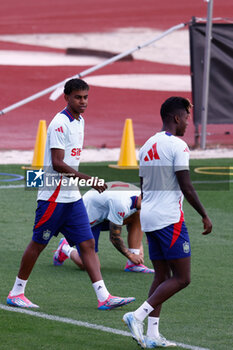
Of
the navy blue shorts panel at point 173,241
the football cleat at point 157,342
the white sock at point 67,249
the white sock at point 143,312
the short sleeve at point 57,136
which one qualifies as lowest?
the football cleat at point 157,342

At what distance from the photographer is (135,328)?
6.00 metres

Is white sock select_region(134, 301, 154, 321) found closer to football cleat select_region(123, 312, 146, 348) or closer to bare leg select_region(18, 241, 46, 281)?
football cleat select_region(123, 312, 146, 348)

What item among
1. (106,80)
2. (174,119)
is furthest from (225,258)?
(106,80)

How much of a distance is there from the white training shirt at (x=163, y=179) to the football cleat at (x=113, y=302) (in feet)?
3.61

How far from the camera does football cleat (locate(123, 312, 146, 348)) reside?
596cm

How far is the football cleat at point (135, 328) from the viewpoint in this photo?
5965 mm

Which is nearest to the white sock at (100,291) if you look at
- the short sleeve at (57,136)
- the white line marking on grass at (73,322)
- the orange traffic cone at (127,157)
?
the white line marking on grass at (73,322)

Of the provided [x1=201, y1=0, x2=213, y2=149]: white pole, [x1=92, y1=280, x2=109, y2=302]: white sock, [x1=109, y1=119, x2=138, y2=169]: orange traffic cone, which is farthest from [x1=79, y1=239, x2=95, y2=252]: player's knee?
[x1=201, y1=0, x2=213, y2=149]: white pole

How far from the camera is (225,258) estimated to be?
8.99 meters

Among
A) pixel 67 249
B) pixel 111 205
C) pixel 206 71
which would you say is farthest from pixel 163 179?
pixel 206 71

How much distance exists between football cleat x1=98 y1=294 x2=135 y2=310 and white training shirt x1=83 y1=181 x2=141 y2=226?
144 cm

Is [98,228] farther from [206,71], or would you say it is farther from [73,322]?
[206,71]

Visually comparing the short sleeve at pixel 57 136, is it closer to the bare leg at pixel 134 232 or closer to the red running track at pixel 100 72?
the bare leg at pixel 134 232

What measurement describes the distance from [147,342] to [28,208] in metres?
5.80
